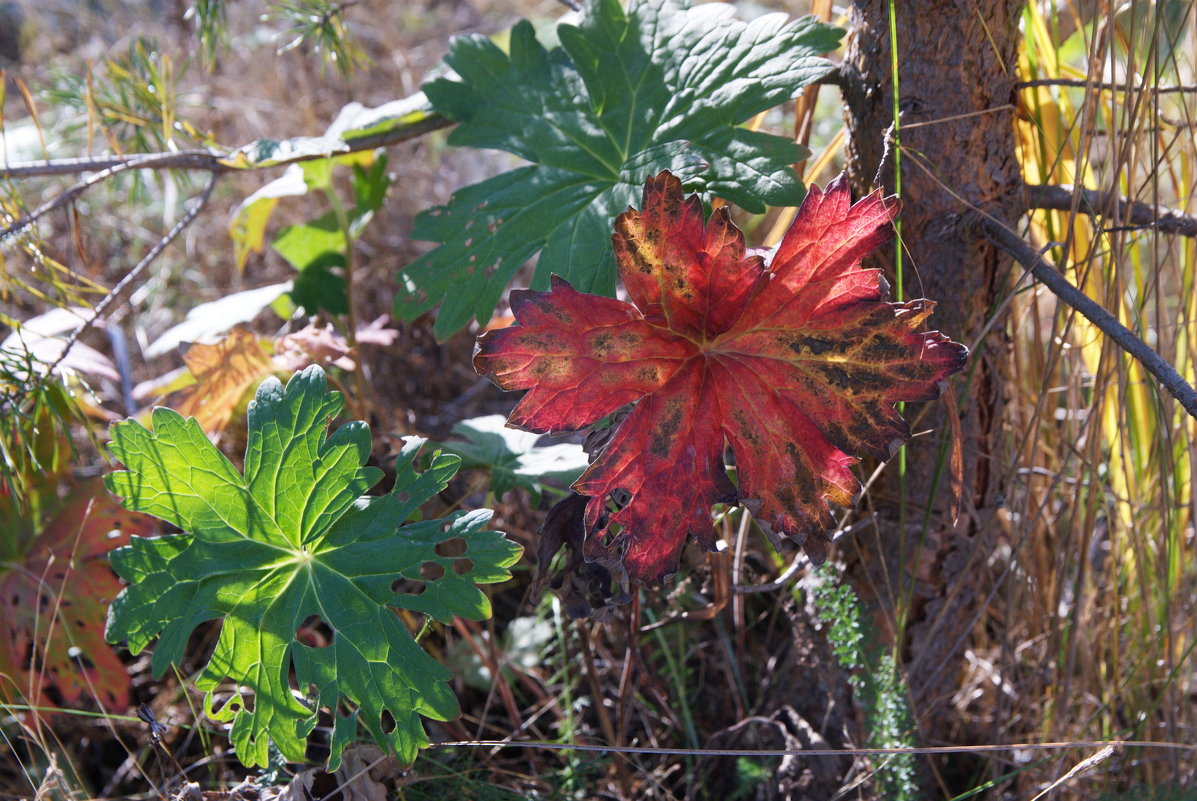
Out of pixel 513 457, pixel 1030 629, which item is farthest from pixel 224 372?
pixel 1030 629

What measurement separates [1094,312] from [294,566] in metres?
1.02

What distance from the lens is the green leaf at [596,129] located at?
1.11 metres

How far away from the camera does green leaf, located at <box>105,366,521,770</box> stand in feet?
3.35

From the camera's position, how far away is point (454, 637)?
5.91 ft

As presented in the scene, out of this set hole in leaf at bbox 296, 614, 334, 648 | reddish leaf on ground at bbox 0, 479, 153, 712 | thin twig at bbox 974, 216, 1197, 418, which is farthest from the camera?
hole in leaf at bbox 296, 614, 334, 648

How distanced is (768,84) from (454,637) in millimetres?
1266

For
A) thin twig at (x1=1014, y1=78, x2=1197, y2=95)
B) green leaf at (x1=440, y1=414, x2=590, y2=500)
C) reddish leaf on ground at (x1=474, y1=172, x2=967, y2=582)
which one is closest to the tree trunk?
thin twig at (x1=1014, y1=78, x2=1197, y2=95)

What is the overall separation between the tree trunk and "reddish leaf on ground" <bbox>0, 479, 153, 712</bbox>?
50.3 inches

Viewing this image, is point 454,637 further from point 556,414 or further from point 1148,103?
point 1148,103

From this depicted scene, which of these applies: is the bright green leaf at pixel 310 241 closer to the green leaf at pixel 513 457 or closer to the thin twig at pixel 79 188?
the thin twig at pixel 79 188

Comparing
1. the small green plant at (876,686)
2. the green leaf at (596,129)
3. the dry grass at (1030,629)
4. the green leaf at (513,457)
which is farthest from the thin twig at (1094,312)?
the green leaf at (513,457)

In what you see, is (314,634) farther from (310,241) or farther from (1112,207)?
(1112,207)

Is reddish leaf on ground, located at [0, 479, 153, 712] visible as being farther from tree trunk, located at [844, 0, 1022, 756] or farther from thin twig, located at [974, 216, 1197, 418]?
thin twig, located at [974, 216, 1197, 418]

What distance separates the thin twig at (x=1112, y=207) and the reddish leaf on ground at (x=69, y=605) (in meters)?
1.51
